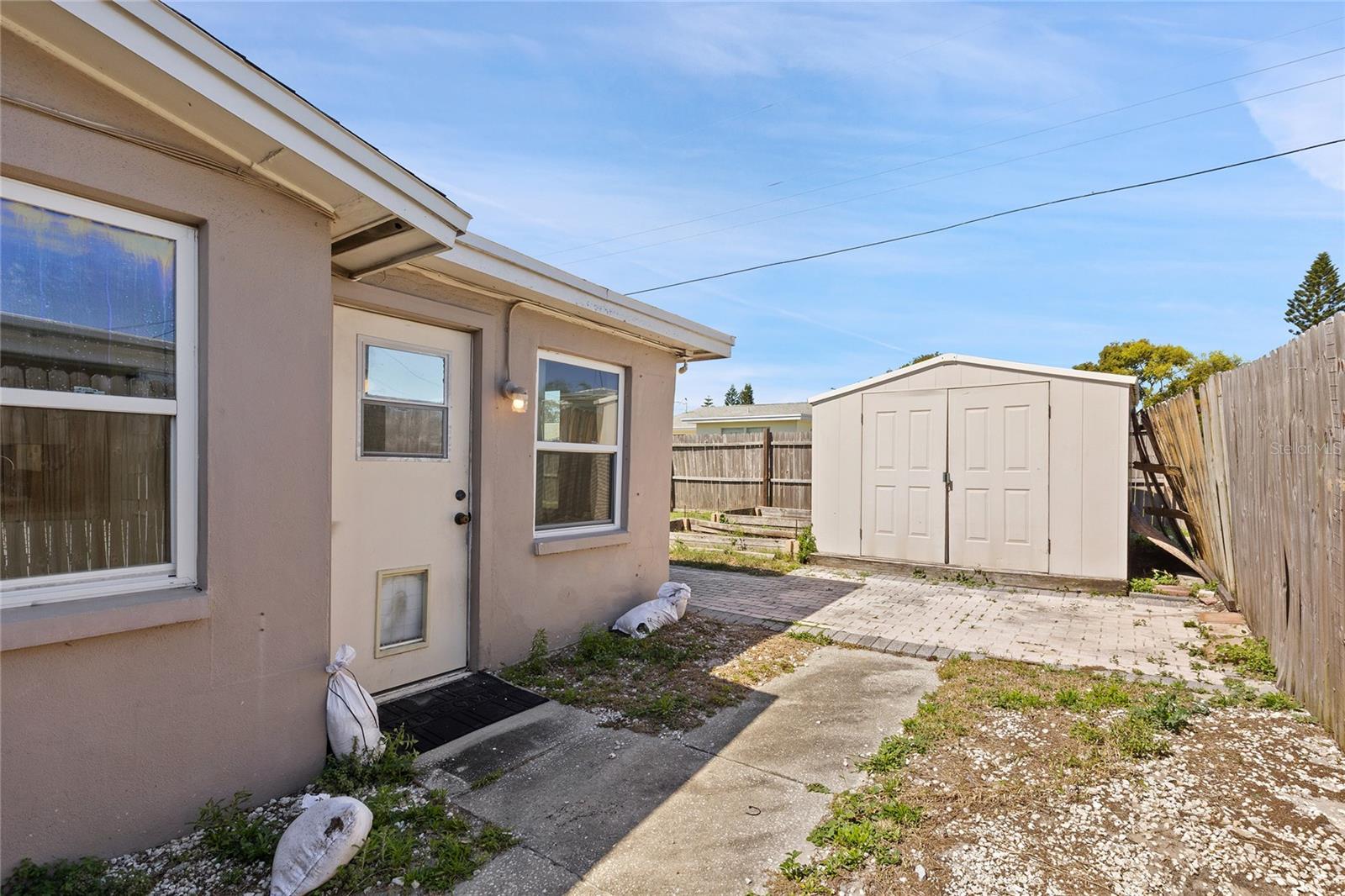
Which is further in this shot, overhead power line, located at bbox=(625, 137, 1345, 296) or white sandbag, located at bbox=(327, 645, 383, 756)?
overhead power line, located at bbox=(625, 137, 1345, 296)

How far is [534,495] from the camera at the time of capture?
15.5 ft

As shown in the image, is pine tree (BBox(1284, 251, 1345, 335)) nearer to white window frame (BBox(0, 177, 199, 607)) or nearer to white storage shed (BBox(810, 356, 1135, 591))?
white storage shed (BBox(810, 356, 1135, 591))

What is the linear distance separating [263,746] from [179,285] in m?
1.95

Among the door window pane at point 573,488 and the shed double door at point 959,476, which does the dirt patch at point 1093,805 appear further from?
the shed double door at point 959,476

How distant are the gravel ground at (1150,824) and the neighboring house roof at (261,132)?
3425 millimetres

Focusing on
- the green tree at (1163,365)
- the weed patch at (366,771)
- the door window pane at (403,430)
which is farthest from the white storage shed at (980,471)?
the green tree at (1163,365)

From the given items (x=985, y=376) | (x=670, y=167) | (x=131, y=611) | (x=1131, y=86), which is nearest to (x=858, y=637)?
(x=985, y=376)

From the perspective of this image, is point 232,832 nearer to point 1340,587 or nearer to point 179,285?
Answer: point 179,285

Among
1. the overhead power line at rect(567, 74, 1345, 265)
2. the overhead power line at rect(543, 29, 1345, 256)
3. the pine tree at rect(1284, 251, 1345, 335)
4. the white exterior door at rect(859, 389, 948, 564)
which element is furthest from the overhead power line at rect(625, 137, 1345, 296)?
the pine tree at rect(1284, 251, 1345, 335)

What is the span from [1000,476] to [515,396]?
244 inches

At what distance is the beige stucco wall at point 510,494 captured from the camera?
156 inches

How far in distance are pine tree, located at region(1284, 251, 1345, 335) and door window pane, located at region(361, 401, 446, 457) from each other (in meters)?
38.0

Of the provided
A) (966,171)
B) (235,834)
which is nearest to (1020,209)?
(966,171)

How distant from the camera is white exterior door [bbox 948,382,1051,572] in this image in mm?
7488
